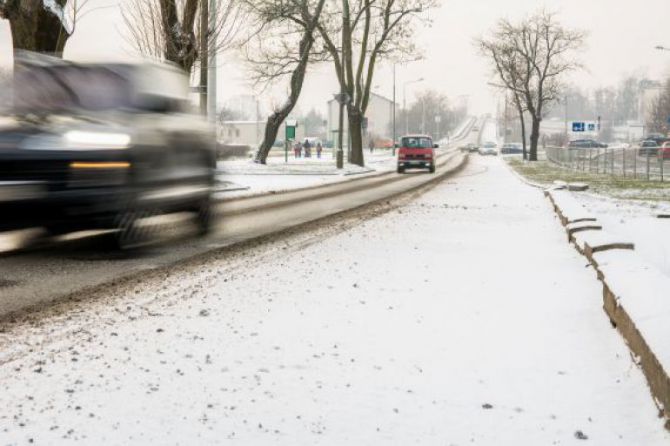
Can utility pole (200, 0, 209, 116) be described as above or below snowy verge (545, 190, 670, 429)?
above

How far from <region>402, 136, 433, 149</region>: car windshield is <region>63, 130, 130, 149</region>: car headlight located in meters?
27.6

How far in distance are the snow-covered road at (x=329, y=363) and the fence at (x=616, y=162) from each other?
928 inches

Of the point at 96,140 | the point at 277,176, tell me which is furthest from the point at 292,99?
the point at 96,140

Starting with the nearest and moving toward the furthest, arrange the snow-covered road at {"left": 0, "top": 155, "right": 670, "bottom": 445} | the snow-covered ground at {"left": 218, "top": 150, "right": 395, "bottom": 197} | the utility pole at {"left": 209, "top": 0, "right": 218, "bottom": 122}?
1. the snow-covered road at {"left": 0, "top": 155, "right": 670, "bottom": 445}
2. the utility pole at {"left": 209, "top": 0, "right": 218, "bottom": 122}
3. the snow-covered ground at {"left": 218, "top": 150, "right": 395, "bottom": 197}

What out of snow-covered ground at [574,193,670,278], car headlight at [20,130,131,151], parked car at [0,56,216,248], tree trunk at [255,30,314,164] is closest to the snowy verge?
snow-covered ground at [574,193,670,278]

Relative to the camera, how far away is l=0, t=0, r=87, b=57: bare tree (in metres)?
15.2

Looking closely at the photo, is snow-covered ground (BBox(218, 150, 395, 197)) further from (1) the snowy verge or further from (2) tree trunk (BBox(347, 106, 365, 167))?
(1) the snowy verge

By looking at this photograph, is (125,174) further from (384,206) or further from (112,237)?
(384,206)

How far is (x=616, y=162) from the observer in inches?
1662

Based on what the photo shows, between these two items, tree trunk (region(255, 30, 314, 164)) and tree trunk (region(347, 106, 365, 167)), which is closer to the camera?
tree trunk (region(255, 30, 314, 164))

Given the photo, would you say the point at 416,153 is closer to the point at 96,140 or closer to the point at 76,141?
the point at 96,140

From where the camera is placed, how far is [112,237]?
8.38 m

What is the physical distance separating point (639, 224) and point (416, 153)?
73.6 ft

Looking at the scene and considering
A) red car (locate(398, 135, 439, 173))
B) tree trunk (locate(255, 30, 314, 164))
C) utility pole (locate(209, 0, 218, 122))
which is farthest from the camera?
tree trunk (locate(255, 30, 314, 164))
